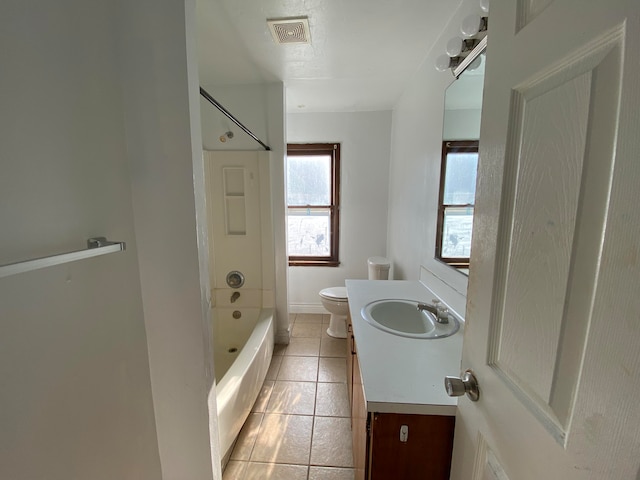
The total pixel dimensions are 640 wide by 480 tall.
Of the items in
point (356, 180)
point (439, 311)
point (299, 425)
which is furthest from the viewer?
point (356, 180)

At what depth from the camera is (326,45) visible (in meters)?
1.79

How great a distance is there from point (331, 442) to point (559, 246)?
172 cm

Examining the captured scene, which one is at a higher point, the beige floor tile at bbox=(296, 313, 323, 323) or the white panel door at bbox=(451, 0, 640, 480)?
the white panel door at bbox=(451, 0, 640, 480)

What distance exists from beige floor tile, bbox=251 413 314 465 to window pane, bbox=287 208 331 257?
1.90 meters

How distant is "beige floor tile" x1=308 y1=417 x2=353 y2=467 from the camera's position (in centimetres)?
149

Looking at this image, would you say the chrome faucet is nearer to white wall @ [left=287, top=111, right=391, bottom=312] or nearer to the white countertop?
the white countertop

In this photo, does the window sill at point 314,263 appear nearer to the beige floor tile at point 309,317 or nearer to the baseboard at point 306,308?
the baseboard at point 306,308

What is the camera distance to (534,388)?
49 cm

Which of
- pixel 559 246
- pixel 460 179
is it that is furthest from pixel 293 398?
pixel 559 246

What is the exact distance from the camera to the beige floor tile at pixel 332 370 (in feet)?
7.10

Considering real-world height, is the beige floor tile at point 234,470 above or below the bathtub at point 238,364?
below

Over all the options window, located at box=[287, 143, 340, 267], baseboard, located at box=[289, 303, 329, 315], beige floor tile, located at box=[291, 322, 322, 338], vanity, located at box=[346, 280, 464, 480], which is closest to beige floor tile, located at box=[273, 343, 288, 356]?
beige floor tile, located at box=[291, 322, 322, 338]

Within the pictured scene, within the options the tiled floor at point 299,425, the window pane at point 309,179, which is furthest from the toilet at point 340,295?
the window pane at point 309,179

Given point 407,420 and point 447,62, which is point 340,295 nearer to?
point 407,420
